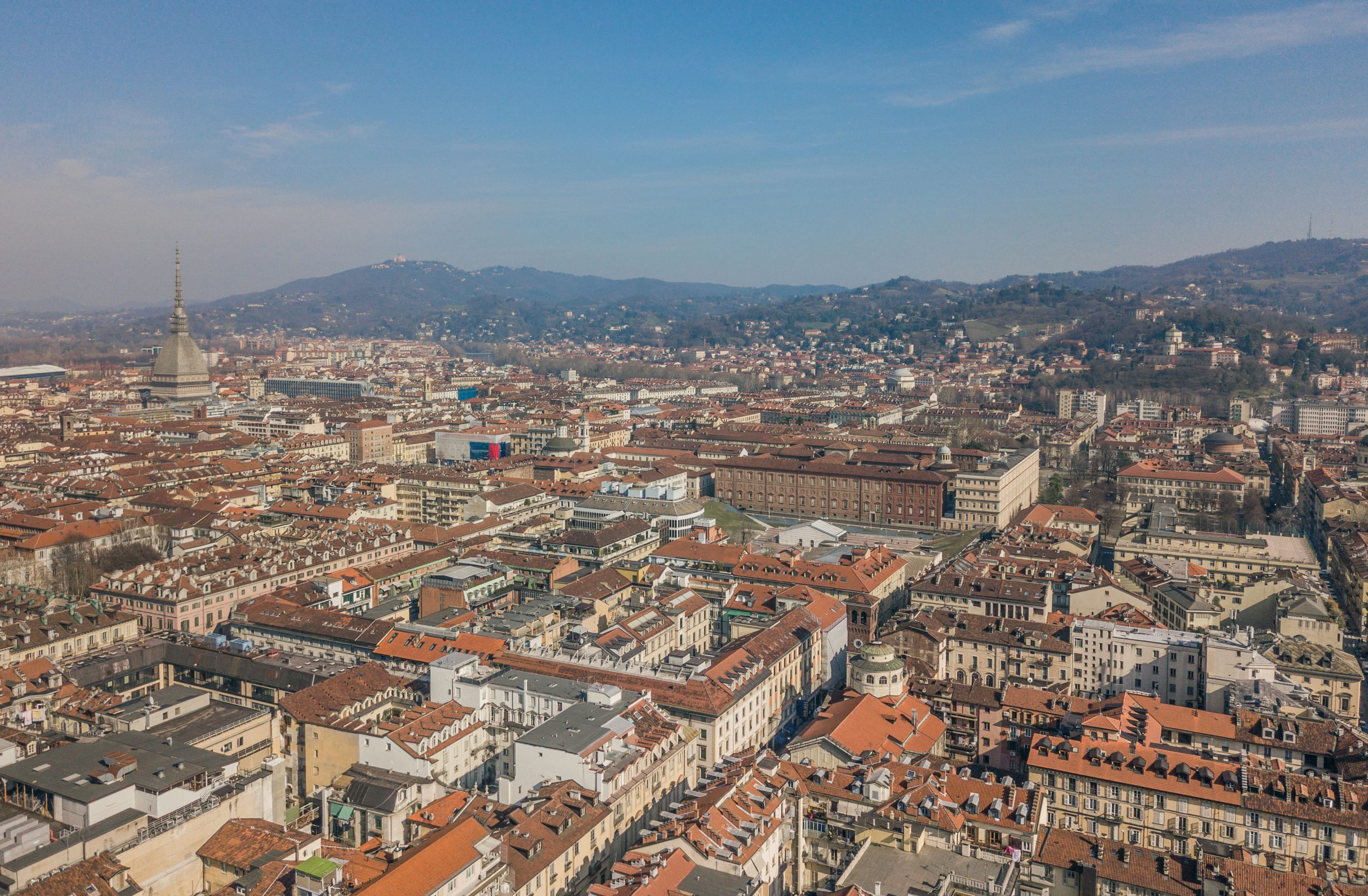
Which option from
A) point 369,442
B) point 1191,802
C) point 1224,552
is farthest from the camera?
point 369,442

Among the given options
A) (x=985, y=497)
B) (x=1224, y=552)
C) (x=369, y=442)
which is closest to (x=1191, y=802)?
(x=1224, y=552)

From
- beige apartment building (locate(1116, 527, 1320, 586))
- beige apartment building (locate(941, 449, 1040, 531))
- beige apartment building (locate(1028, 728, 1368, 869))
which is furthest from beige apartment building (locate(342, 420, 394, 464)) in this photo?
beige apartment building (locate(1028, 728, 1368, 869))

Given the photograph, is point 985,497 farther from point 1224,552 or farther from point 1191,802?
point 1191,802

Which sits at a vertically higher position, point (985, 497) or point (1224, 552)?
point (985, 497)

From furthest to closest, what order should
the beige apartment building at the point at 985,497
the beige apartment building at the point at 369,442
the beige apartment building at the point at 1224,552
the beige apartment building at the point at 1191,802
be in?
the beige apartment building at the point at 369,442, the beige apartment building at the point at 985,497, the beige apartment building at the point at 1224,552, the beige apartment building at the point at 1191,802

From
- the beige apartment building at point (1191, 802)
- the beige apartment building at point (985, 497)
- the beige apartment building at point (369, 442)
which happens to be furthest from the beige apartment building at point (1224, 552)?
the beige apartment building at point (369, 442)

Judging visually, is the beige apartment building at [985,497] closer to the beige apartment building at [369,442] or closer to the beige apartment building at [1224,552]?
the beige apartment building at [1224,552]

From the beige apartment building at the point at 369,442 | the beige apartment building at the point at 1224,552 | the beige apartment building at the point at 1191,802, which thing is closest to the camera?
the beige apartment building at the point at 1191,802

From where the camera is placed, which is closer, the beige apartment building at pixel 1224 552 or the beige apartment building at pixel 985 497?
the beige apartment building at pixel 1224 552

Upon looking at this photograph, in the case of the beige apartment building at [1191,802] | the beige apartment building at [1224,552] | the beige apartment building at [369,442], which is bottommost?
the beige apartment building at [1191,802]

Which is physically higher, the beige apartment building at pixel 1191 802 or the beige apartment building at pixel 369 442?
the beige apartment building at pixel 369 442

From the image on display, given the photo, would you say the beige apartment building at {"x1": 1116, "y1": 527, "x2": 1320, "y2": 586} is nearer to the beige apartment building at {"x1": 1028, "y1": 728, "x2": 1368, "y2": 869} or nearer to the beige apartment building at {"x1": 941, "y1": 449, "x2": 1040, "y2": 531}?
the beige apartment building at {"x1": 941, "y1": 449, "x2": 1040, "y2": 531}
